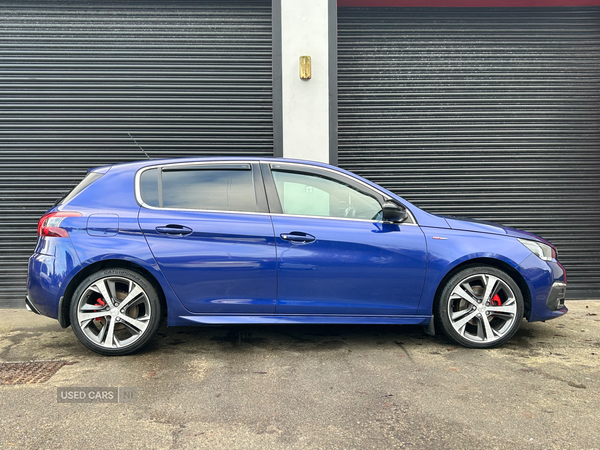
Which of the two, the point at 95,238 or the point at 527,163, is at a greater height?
the point at 527,163

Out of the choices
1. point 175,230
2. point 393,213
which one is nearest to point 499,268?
point 393,213

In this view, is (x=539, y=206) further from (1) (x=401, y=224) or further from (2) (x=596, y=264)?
(1) (x=401, y=224)

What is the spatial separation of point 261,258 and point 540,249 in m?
2.54

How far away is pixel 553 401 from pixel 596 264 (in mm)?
4516

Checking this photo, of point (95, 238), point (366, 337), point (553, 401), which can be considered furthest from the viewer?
point (366, 337)

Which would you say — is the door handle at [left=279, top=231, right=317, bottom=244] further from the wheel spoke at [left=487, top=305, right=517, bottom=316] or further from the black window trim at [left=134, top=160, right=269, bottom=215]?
the wheel spoke at [left=487, top=305, right=517, bottom=316]

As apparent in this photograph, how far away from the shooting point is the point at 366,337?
4383 millimetres

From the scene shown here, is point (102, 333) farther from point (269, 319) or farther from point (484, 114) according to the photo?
point (484, 114)

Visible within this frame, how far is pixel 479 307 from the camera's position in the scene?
3.98 meters

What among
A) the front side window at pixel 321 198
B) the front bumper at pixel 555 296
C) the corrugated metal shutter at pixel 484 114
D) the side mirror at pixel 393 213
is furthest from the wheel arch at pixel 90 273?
the corrugated metal shutter at pixel 484 114

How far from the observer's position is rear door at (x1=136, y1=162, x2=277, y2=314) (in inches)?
147

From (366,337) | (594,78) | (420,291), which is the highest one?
(594,78)

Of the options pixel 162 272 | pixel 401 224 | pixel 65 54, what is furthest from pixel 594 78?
pixel 65 54

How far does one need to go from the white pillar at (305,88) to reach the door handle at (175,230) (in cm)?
280
